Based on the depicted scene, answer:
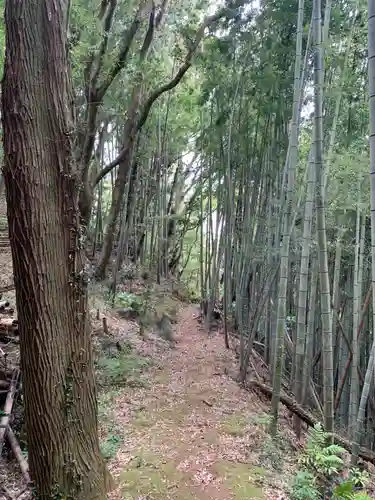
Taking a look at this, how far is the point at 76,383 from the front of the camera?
244 centimetres

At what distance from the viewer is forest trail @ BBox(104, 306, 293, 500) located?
291 centimetres

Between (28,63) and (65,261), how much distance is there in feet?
3.71

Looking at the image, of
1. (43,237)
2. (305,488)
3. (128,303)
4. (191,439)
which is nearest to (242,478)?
(305,488)

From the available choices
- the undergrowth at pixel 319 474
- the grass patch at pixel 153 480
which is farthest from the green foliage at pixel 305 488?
the grass patch at pixel 153 480

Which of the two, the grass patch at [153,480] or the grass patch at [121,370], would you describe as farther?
the grass patch at [121,370]

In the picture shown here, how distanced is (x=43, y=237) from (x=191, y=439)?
2.42m

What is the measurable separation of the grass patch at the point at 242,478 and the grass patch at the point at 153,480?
0.31 meters

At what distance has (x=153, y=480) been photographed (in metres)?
2.96

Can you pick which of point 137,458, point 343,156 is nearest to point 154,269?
point 343,156

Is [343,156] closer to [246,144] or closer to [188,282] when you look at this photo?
[246,144]

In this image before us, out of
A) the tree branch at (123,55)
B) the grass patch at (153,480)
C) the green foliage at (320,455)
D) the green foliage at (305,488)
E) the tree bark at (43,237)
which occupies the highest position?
the tree branch at (123,55)

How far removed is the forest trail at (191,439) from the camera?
115 inches

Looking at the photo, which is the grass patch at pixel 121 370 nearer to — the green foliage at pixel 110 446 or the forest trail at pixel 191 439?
the forest trail at pixel 191 439

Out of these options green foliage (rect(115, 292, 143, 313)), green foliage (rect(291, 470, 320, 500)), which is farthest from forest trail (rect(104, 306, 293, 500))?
green foliage (rect(115, 292, 143, 313))
